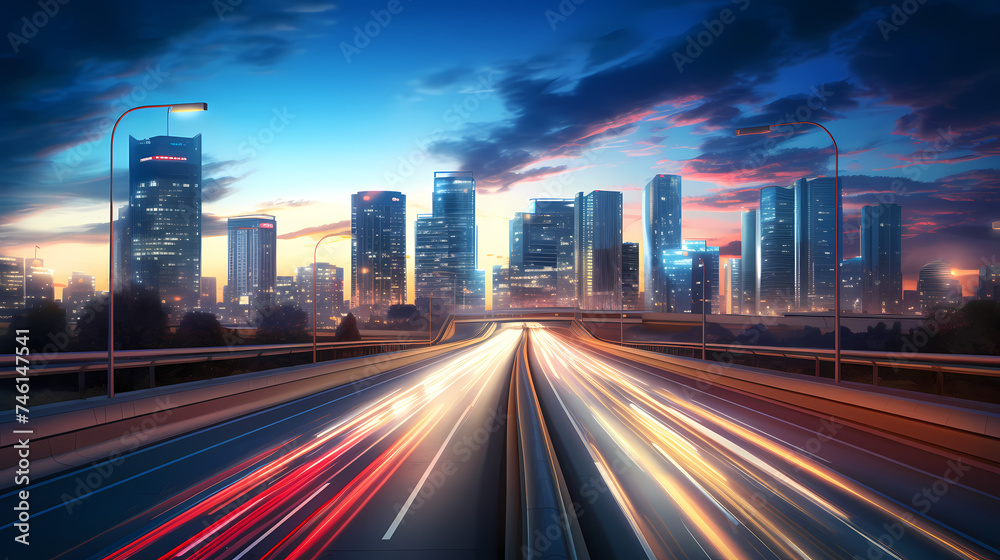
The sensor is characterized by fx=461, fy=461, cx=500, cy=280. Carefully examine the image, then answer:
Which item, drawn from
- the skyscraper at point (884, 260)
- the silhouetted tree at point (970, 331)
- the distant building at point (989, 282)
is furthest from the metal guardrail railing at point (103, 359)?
the skyscraper at point (884, 260)

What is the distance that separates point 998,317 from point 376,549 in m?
56.3

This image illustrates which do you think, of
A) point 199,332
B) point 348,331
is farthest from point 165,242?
point 199,332

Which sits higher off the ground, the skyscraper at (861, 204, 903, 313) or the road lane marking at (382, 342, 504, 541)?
the skyscraper at (861, 204, 903, 313)

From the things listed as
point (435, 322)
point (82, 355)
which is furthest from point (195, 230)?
point (82, 355)

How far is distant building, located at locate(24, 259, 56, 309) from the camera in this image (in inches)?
1610

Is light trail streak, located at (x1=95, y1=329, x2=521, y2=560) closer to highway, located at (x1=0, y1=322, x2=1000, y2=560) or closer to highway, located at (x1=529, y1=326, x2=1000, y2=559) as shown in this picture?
highway, located at (x1=0, y1=322, x2=1000, y2=560)

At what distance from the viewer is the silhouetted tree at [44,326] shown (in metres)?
36.3

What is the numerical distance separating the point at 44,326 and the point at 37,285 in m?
7.92

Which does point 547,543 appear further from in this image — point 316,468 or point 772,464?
point 772,464

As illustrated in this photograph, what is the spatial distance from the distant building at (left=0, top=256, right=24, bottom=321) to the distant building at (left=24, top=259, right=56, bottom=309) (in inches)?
30.5

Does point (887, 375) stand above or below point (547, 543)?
below

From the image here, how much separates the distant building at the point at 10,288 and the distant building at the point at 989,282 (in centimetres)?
9028

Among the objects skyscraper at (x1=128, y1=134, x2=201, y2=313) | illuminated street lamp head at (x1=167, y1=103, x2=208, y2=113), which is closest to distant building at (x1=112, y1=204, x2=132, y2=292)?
skyscraper at (x1=128, y1=134, x2=201, y2=313)

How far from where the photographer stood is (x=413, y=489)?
31.3ft
